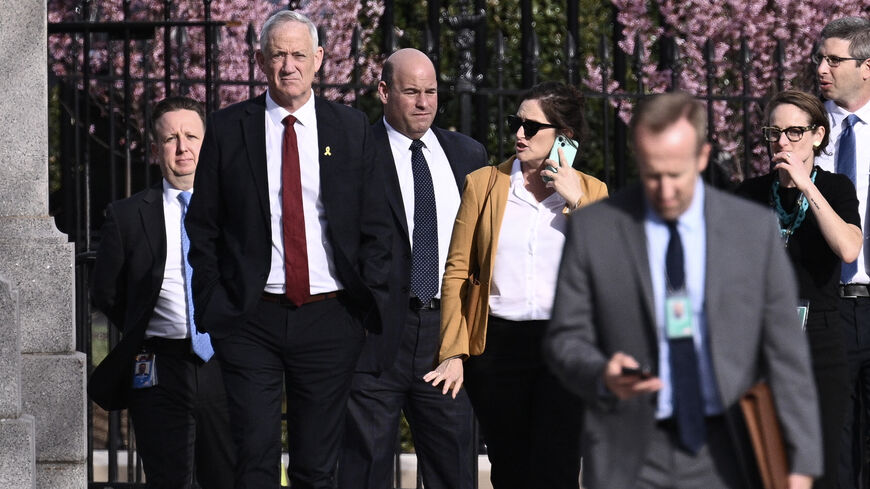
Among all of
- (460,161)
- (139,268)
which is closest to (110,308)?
(139,268)

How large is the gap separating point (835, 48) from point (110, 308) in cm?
314

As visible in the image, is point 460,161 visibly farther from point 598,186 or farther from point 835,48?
point 835,48

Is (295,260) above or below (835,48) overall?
below

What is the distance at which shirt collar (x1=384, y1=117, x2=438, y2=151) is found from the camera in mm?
6391

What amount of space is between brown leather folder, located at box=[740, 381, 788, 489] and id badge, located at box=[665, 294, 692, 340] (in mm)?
231

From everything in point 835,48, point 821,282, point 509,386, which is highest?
point 835,48

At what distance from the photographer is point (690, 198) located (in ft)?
11.7

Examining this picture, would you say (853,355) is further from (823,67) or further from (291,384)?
(291,384)

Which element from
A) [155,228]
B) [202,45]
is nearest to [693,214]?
[155,228]

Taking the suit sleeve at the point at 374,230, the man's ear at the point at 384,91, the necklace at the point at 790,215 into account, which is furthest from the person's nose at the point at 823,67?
the suit sleeve at the point at 374,230

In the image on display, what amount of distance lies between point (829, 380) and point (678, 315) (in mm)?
1954

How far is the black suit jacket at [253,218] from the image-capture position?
545 centimetres

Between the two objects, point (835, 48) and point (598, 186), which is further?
point (835, 48)

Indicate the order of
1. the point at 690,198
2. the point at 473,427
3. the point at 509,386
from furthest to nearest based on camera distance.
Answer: the point at 473,427 < the point at 509,386 < the point at 690,198
